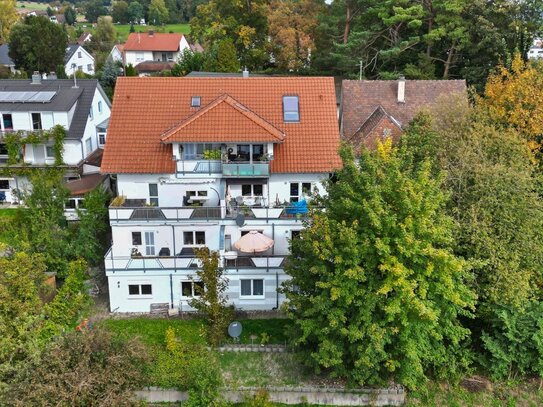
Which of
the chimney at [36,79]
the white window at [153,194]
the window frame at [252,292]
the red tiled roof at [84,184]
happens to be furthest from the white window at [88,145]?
the window frame at [252,292]

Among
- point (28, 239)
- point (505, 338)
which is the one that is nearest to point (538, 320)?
point (505, 338)

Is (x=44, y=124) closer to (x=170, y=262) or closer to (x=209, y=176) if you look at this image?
(x=209, y=176)

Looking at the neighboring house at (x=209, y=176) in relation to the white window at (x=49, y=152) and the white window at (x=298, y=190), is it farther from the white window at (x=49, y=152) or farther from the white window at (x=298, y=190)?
the white window at (x=49, y=152)

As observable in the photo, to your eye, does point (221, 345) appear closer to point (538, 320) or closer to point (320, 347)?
point (320, 347)

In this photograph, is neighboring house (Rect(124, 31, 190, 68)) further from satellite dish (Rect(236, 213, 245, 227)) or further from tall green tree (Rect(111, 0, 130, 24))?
tall green tree (Rect(111, 0, 130, 24))

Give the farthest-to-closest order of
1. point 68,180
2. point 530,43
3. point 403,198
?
point 530,43
point 68,180
point 403,198

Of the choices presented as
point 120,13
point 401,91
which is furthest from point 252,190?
point 120,13

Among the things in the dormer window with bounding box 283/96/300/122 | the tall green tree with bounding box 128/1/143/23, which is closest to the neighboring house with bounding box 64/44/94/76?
the dormer window with bounding box 283/96/300/122
